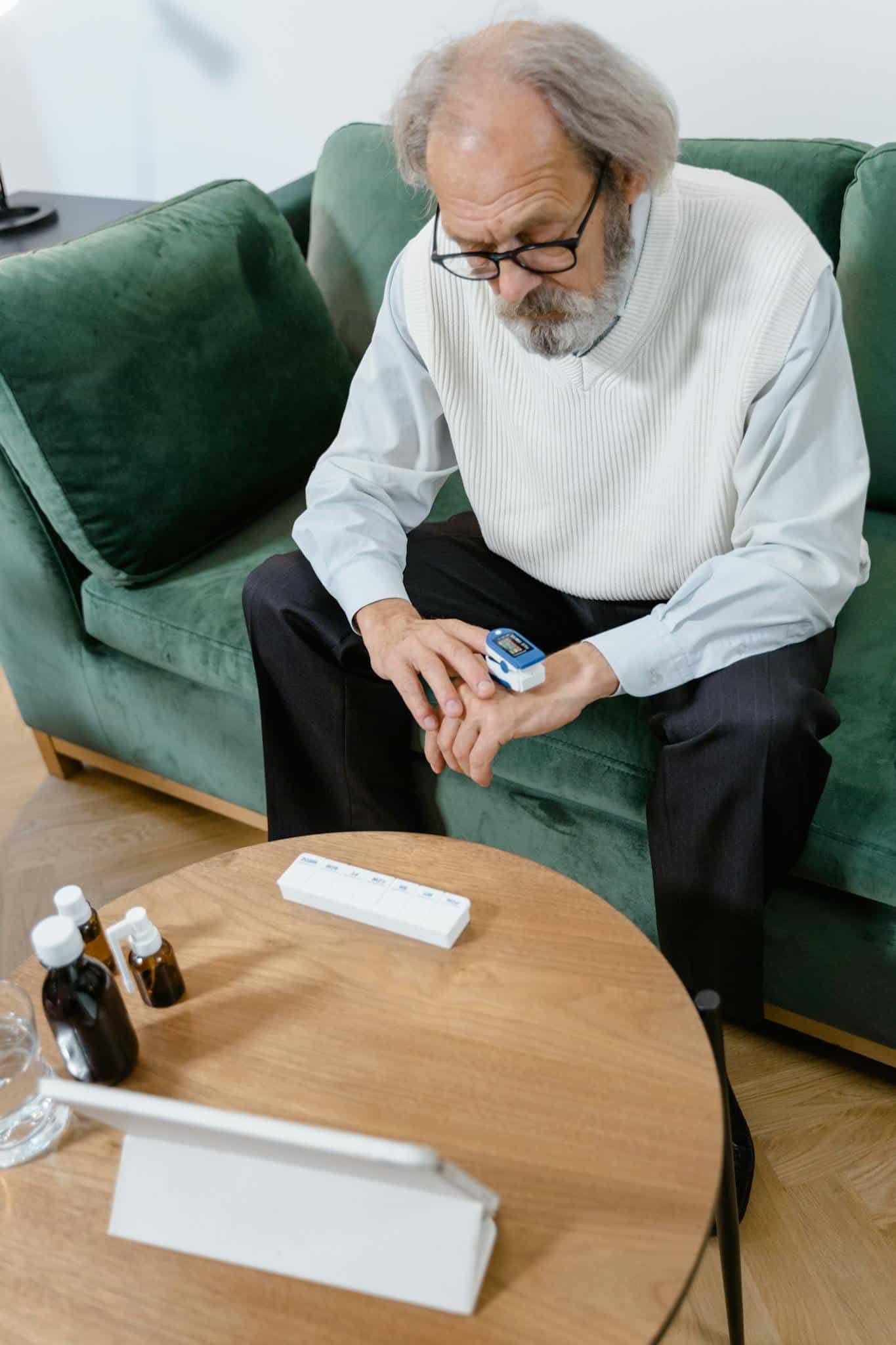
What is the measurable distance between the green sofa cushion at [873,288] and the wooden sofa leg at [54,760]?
4.64 ft

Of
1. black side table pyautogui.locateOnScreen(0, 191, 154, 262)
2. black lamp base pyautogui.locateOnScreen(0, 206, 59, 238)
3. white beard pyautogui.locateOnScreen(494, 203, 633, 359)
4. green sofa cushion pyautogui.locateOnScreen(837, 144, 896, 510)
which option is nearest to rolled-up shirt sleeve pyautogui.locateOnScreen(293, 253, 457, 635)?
white beard pyautogui.locateOnScreen(494, 203, 633, 359)

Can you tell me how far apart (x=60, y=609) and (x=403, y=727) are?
627 millimetres

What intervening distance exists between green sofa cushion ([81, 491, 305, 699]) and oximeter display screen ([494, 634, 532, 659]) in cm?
48

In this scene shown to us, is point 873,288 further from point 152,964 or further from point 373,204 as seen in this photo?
point 152,964

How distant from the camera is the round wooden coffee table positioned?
A: 0.74 metres

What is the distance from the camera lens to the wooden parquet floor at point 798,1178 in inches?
45.1

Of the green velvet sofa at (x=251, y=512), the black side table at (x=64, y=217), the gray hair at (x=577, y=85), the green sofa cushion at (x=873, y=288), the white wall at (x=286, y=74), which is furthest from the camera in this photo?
the black side table at (x=64, y=217)

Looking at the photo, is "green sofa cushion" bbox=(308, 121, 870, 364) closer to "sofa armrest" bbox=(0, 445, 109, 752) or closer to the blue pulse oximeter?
"sofa armrest" bbox=(0, 445, 109, 752)

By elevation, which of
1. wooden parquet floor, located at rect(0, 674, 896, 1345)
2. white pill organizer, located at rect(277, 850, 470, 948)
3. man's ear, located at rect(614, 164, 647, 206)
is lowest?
wooden parquet floor, located at rect(0, 674, 896, 1345)

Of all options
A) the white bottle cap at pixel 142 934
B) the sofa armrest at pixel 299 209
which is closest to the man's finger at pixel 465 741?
the white bottle cap at pixel 142 934

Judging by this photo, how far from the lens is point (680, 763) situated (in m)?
1.19

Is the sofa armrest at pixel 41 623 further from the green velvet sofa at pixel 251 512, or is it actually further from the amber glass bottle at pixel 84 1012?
the amber glass bottle at pixel 84 1012

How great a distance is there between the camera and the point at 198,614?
161 cm

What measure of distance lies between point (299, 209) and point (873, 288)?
1063 mm
